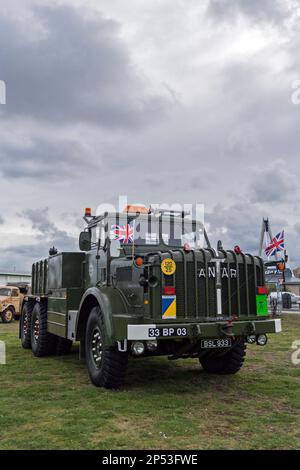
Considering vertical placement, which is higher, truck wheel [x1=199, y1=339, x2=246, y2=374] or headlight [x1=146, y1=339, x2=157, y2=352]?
headlight [x1=146, y1=339, x2=157, y2=352]

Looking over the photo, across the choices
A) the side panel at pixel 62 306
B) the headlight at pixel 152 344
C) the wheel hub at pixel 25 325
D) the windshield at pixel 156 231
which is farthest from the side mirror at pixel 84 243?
the wheel hub at pixel 25 325

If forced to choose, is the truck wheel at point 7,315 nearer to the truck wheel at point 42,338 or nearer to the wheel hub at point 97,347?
the truck wheel at point 42,338

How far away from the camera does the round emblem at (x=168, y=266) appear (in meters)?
5.94

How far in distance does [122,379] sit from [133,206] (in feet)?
9.81

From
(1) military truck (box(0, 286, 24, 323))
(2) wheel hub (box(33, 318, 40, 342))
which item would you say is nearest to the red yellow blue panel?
(2) wheel hub (box(33, 318, 40, 342))

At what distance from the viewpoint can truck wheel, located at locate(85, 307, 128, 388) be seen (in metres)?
6.11

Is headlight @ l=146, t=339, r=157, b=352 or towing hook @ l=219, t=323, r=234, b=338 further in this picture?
towing hook @ l=219, t=323, r=234, b=338

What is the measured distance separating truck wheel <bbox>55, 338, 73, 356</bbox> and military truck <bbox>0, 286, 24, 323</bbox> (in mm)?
9923

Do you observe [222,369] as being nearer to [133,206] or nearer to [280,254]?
[133,206]

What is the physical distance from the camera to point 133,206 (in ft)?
26.1

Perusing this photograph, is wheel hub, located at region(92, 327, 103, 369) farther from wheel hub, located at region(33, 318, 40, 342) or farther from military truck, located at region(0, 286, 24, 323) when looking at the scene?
military truck, located at region(0, 286, 24, 323)
